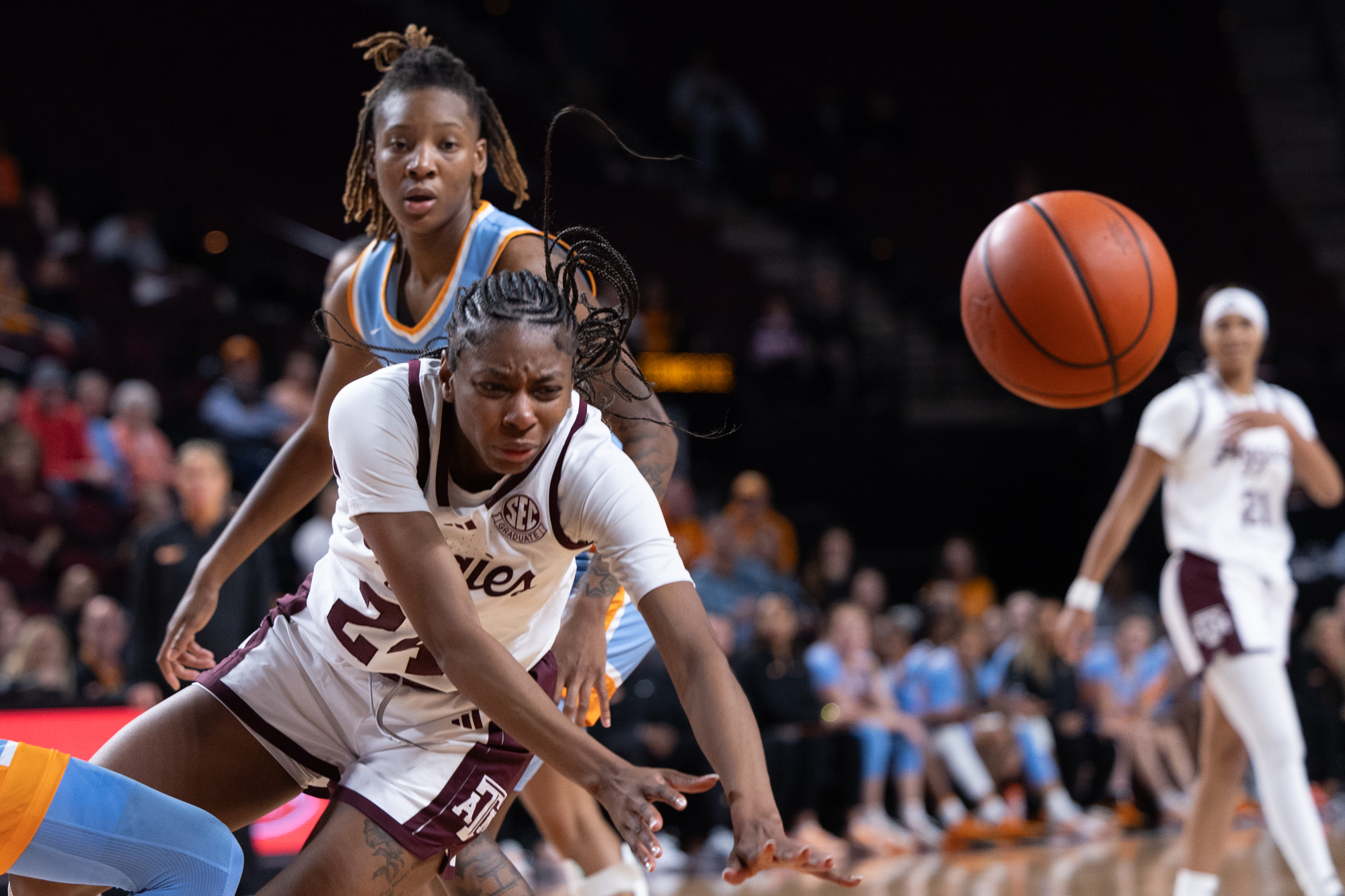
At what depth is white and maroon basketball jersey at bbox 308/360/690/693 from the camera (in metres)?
2.27

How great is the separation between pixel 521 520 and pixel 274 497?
3.06 feet

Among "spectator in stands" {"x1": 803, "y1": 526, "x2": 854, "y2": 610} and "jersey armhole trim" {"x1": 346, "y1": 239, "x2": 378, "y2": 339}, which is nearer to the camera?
"jersey armhole trim" {"x1": 346, "y1": 239, "x2": 378, "y2": 339}

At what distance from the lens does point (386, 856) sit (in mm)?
2404

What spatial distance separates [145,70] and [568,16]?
163 inches

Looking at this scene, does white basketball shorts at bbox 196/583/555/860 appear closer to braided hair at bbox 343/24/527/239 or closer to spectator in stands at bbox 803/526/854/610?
braided hair at bbox 343/24/527/239

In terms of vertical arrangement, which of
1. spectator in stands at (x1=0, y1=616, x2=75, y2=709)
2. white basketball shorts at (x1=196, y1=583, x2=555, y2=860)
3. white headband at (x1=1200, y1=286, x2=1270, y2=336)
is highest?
white headband at (x1=1200, y1=286, x2=1270, y2=336)

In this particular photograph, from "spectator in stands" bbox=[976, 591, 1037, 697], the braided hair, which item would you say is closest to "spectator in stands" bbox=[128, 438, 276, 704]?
the braided hair

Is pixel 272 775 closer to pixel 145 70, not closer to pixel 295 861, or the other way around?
pixel 295 861

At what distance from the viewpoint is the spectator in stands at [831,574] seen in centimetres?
868

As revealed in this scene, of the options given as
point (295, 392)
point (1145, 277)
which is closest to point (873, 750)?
point (295, 392)

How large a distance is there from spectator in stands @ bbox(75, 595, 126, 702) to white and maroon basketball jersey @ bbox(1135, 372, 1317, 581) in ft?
14.0

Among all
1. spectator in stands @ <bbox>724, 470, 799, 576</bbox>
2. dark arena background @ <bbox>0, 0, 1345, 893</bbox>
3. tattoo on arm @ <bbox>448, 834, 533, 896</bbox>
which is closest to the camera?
tattoo on arm @ <bbox>448, 834, 533, 896</bbox>

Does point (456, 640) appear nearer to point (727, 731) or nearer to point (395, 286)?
point (727, 731)

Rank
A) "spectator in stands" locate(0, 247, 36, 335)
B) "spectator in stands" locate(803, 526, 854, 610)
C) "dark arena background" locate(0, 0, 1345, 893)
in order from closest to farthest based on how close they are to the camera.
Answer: "spectator in stands" locate(0, 247, 36, 335), "dark arena background" locate(0, 0, 1345, 893), "spectator in stands" locate(803, 526, 854, 610)
